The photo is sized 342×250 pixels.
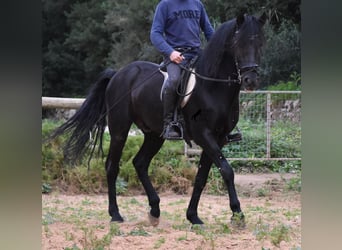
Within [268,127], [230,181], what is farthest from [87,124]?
[268,127]

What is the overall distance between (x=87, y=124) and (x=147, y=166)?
2.73 feet

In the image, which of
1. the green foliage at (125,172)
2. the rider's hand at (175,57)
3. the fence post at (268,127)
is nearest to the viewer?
the rider's hand at (175,57)

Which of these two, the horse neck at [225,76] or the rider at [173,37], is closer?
the horse neck at [225,76]

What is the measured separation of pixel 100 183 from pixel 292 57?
7467 mm

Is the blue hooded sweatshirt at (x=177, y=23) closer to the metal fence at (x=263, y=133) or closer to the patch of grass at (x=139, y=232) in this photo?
the patch of grass at (x=139, y=232)

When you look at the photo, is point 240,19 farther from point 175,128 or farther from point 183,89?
point 175,128

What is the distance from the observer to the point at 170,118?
5359 mm

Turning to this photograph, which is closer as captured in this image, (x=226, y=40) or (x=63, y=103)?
(x=226, y=40)

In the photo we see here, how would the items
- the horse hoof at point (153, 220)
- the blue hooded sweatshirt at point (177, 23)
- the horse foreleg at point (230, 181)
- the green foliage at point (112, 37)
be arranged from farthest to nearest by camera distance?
1. the green foliage at point (112, 37)
2. the horse hoof at point (153, 220)
3. the blue hooded sweatshirt at point (177, 23)
4. the horse foreleg at point (230, 181)

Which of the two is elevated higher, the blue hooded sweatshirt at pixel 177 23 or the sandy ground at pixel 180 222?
the blue hooded sweatshirt at pixel 177 23

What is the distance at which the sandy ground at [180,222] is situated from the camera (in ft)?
14.0

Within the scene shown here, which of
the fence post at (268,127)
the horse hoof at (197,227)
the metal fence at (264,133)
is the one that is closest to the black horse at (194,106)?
the horse hoof at (197,227)

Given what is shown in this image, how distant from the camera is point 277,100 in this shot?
33.4 ft
